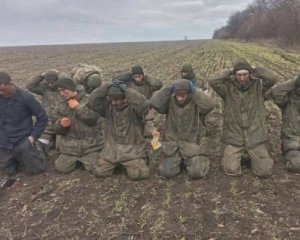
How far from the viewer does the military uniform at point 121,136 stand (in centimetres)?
712

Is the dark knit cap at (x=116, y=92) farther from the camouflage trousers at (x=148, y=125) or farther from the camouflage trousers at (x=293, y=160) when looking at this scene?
the camouflage trousers at (x=293, y=160)

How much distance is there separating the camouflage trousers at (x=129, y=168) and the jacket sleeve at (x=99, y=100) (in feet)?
2.43

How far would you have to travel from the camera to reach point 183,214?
229 inches

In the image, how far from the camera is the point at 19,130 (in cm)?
742

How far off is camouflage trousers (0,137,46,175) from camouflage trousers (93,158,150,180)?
36.5 inches

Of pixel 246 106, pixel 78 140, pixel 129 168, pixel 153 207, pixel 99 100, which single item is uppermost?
pixel 99 100

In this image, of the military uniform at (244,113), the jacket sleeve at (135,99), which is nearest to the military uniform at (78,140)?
the jacket sleeve at (135,99)

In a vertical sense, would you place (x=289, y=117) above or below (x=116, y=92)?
below

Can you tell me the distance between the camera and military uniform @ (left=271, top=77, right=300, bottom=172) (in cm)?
730

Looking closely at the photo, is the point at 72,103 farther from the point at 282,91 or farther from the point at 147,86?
the point at 282,91

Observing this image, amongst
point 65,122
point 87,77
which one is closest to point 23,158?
point 65,122

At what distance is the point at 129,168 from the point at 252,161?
178 cm

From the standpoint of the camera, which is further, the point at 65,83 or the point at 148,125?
the point at 148,125

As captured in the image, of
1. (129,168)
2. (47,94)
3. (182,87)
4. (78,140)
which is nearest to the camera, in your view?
(182,87)
